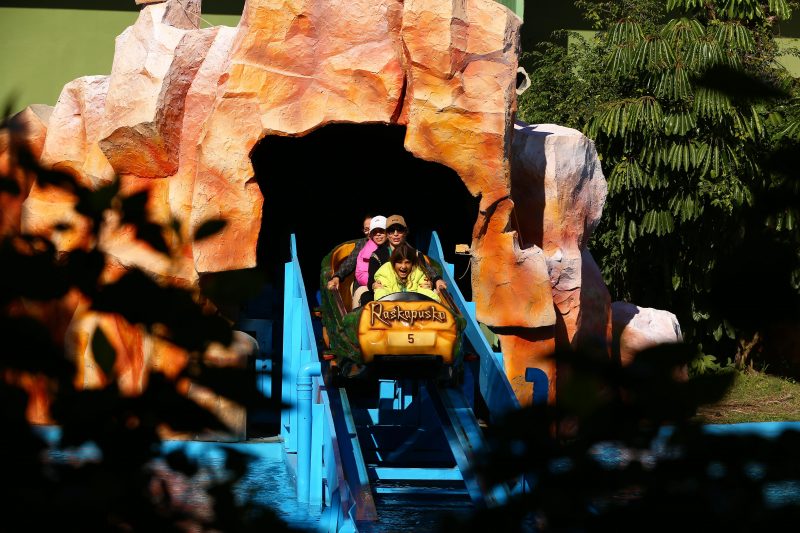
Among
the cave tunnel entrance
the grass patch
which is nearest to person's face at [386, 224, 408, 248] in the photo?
the cave tunnel entrance

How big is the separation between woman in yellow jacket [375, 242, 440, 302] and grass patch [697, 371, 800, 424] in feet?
11.0

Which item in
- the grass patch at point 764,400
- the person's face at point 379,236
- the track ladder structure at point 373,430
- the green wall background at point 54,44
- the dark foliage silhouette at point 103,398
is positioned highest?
the green wall background at point 54,44

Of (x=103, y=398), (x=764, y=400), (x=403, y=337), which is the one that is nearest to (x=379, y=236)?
(x=403, y=337)

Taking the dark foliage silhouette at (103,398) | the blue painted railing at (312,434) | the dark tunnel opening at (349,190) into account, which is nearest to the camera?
the dark foliage silhouette at (103,398)

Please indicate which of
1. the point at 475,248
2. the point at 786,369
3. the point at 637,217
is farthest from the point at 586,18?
the point at 475,248

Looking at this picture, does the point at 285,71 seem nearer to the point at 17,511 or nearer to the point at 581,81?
the point at 581,81

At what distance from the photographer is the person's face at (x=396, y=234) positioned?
753 cm

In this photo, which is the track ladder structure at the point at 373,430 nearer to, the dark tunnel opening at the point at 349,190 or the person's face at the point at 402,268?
the person's face at the point at 402,268

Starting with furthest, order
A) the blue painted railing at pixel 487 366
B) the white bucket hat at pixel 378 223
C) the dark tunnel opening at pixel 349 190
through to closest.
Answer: the dark tunnel opening at pixel 349 190 < the white bucket hat at pixel 378 223 < the blue painted railing at pixel 487 366

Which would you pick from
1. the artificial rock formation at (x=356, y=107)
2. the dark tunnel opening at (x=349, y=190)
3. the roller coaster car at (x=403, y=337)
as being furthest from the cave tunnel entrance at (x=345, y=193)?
the roller coaster car at (x=403, y=337)

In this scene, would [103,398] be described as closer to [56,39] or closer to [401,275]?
[401,275]

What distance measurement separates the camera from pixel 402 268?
7328 mm

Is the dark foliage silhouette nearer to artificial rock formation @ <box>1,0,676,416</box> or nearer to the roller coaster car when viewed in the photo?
the roller coaster car

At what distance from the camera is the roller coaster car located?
6.40 metres
